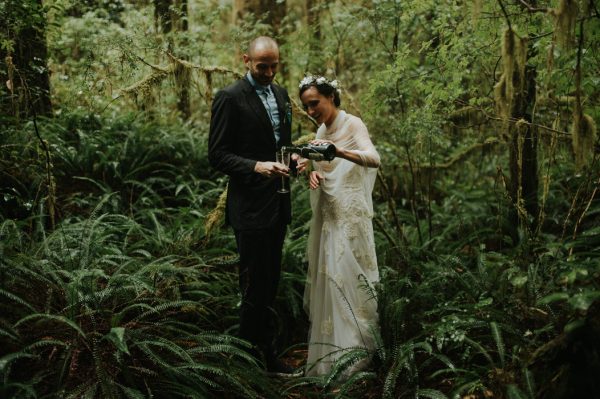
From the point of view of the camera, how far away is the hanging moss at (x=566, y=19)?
2854mm

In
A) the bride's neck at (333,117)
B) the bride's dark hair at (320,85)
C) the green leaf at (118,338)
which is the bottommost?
the green leaf at (118,338)

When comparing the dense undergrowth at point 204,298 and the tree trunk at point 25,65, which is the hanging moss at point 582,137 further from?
the tree trunk at point 25,65

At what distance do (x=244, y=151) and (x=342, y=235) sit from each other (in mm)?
981

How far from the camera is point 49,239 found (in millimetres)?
→ 4199

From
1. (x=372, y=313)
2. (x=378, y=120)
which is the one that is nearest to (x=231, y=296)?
(x=372, y=313)

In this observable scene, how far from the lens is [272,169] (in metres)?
3.44

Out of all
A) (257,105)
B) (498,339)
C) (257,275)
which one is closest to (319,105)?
(257,105)

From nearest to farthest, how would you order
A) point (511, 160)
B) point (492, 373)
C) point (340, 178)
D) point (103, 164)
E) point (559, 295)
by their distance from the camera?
point (559, 295)
point (492, 373)
point (340, 178)
point (511, 160)
point (103, 164)

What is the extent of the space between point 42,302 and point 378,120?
5530mm

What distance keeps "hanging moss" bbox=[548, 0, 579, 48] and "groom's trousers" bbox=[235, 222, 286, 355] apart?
2.25 meters

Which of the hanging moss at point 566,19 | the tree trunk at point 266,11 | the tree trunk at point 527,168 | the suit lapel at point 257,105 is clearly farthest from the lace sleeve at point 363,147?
the tree trunk at point 266,11

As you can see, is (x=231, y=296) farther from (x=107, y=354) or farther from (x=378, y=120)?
(x=378, y=120)

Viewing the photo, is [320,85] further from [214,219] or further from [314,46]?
[314,46]

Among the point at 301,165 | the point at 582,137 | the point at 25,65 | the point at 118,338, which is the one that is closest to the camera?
the point at 118,338
